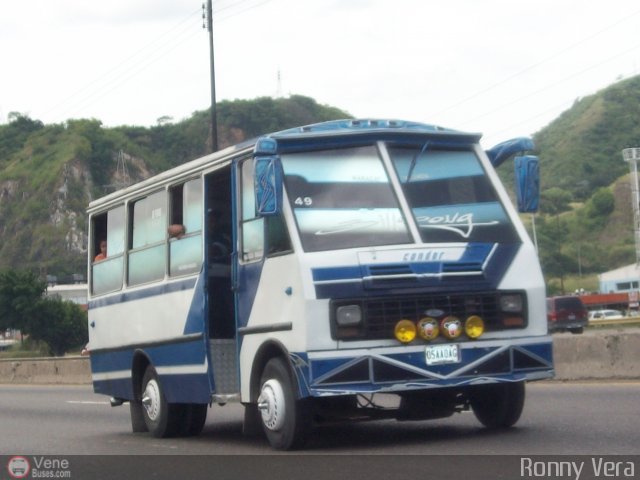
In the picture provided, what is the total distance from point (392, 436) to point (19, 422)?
7.46 meters

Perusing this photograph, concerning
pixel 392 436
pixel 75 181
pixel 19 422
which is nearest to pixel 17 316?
pixel 75 181

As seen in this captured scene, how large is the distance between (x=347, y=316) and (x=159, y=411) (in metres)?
4.01

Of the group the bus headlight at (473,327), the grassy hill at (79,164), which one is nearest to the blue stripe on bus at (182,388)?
the bus headlight at (473,327)

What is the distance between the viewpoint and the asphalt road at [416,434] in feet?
35.0

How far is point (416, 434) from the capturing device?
1236 cm

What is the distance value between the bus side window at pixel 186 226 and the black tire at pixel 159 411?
1314 millimetres

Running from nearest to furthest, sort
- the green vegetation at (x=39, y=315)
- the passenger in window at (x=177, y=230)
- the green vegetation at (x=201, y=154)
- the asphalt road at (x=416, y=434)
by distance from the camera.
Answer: the asphalt road at (x=416, y=434), the passenger in window at (x=177, y=230), the green vegetation at (x=39, y=315), the green vegetation at (x=201, y=154)

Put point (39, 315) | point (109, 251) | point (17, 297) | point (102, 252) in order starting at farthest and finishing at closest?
point (17, 297) < point (39, 315) < point (102, 252) < point (109, 251)

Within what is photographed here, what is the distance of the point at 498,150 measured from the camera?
12219 millimetres

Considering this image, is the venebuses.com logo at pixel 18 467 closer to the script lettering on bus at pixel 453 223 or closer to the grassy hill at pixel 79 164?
the script lettering on bus at pixel 453 223

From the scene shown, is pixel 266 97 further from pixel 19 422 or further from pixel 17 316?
pixel 19 422

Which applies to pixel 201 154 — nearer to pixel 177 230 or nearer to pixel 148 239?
pixel 148 239

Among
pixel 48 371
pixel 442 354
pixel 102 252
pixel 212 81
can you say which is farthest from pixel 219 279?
pixel 212 81

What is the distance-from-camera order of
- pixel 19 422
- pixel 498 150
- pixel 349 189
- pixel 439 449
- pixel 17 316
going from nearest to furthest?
1. pixel 439 449
2. pixel 349 189
3. pixel 498 150
4. pixel 19 422
5. pixel 17 316
